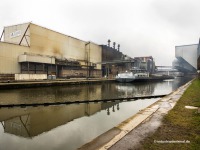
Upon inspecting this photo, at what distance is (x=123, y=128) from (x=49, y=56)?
39.5m

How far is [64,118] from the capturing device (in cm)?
970

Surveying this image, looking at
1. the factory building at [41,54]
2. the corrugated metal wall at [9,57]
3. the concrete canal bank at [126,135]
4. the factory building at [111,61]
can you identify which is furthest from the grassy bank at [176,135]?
the factory building at [111,61]

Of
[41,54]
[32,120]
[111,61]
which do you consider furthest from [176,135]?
[111,61]

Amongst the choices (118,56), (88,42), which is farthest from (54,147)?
(118,56)

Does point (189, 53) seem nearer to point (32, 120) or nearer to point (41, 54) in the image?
point (41, 54)

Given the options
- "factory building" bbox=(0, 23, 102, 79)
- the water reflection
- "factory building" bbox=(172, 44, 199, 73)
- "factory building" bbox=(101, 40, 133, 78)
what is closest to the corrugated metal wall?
"factory building" bbox=(0, 23, 102, 79)

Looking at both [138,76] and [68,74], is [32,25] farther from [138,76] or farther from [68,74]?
[138,76]

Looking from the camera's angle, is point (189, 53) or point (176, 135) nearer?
point (176, 135)

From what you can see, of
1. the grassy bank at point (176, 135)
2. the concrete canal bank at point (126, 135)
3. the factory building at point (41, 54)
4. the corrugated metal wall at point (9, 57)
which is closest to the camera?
the grassy bank at point (176, 135)

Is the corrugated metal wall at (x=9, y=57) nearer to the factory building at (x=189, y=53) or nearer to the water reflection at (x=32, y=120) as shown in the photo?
the water reflection at (x=32, y=120)

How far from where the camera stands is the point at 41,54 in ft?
134

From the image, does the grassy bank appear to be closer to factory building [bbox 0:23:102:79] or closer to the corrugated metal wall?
factory building [bbox 0:23:102:79]

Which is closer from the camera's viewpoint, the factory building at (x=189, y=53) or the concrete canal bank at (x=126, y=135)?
the concrete canal bank at (x=126, y=135)

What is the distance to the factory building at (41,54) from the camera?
112 ft
